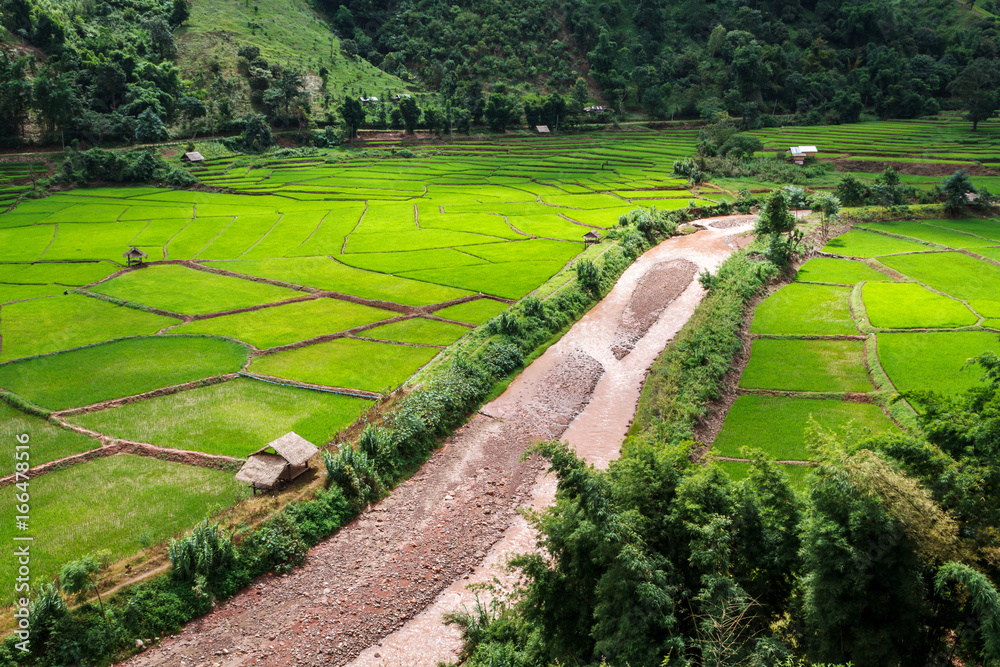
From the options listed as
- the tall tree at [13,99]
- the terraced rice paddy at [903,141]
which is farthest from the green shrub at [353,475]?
the tall tree at [13,99]

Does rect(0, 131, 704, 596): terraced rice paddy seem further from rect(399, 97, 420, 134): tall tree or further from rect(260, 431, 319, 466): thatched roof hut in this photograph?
rect(399, 97, 420, 134): tall tree

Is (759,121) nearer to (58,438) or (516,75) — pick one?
(516,75)

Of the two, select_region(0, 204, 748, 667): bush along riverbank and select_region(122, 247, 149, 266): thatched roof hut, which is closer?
select_region(0, 204, 748, 667): bush along riverbank

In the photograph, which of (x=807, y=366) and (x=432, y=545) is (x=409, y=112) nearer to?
(x=807, y=366)

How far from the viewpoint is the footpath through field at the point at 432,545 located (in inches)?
605

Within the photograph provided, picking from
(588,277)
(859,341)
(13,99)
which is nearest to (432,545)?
(859,341)

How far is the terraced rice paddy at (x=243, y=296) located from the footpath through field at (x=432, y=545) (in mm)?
3811

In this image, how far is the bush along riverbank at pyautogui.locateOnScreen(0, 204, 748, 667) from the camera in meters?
14.1

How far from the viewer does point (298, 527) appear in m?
18.3

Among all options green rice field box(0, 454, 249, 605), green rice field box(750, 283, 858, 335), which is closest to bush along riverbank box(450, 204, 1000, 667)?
green rice field box(0, 454, 249, 605)

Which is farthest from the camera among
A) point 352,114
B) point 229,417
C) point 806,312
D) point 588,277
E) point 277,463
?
point 352,114

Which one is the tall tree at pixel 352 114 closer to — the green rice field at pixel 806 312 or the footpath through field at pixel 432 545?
the footpath through field at pixel 432 545

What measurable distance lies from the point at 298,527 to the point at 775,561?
1337cm

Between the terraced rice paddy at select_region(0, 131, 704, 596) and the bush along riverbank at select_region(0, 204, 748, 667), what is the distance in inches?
72.6
